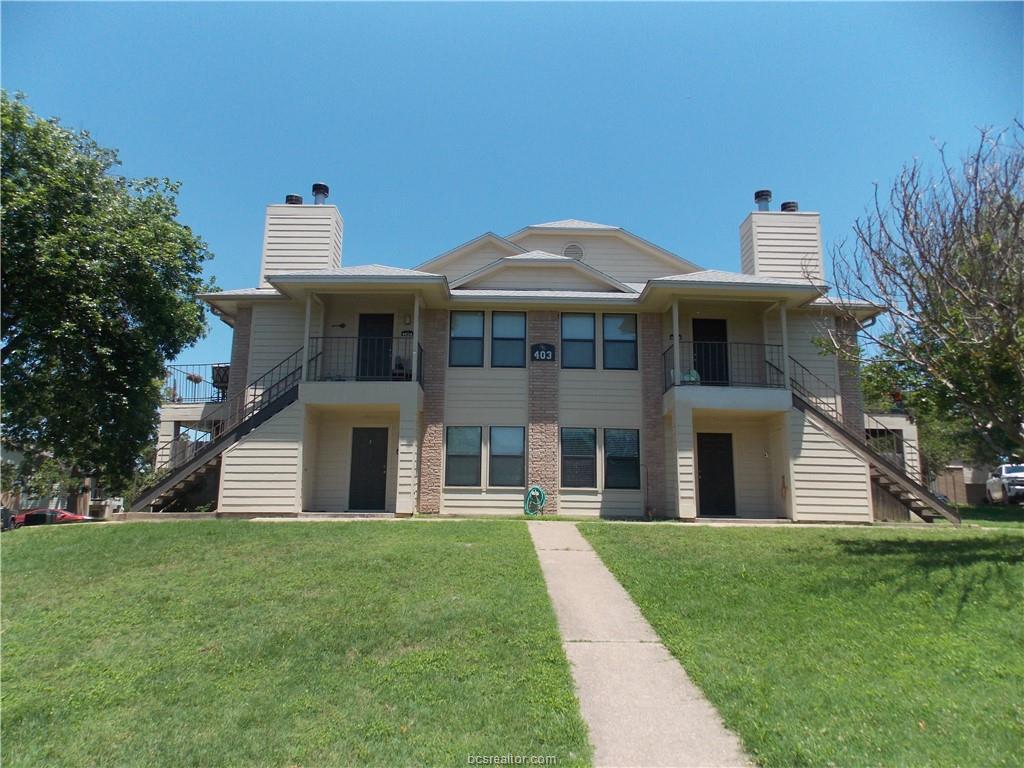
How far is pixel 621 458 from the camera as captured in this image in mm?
15172

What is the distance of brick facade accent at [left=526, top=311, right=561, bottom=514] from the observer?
14.9m

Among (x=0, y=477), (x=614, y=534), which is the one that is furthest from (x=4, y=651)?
(x=0, y=477)

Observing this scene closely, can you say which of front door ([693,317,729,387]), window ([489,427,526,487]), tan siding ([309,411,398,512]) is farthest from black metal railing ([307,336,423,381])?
front door ([693,317,729,387])

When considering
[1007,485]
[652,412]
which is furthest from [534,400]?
[1007,485]

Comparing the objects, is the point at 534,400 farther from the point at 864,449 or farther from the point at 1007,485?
the point at 1007,485

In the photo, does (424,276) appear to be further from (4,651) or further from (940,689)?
(940,689)

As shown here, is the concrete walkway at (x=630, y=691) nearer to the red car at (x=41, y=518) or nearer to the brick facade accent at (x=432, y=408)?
the brick facade accent at (x=432, y=408)

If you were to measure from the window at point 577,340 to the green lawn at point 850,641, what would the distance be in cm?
693

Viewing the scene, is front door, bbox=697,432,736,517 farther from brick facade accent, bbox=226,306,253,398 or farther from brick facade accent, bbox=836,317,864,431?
brick facade accent, bbox=226,306,253,398

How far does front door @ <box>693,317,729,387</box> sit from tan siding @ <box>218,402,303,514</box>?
9632mm

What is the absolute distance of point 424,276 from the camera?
14.1 m

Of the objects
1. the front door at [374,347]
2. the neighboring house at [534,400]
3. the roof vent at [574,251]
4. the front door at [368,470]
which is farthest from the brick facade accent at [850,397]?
the front door at [368,470]

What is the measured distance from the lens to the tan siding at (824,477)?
13930mm

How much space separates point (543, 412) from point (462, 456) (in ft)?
7.26
